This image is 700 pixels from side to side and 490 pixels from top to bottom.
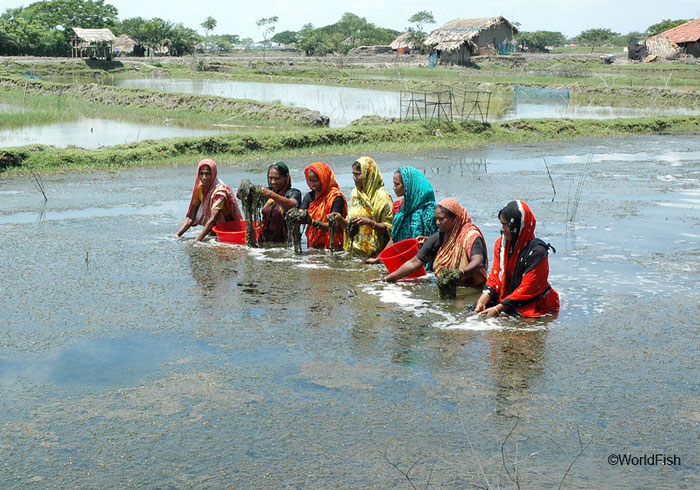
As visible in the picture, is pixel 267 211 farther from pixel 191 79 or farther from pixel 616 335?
pixel 191 79

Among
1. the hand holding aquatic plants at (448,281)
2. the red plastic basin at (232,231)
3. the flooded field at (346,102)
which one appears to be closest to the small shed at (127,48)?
the flooded field at (346,102)

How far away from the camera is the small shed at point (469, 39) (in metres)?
49.1

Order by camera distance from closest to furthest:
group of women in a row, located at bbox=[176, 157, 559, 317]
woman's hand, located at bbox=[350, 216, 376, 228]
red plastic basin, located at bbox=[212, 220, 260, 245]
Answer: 1. group of women in a row, located at bbox=[176, 157, 559, 317]
2. woman's hand, located at bbox=[350, 216, 376, 228]
3. red plastic basin, located at bbox=[212, 220, 260, 245]

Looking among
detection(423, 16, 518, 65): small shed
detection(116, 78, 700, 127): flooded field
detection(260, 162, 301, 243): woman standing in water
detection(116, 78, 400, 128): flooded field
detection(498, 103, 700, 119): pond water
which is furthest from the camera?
detection(423, 16, 518, 65): small shed

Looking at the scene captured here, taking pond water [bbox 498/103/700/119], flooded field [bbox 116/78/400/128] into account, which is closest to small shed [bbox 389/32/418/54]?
flooded field [bbox 116/78/400/128]

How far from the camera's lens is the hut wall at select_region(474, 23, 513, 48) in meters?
52.2

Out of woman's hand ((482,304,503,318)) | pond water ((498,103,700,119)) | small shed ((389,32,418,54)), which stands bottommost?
woman's hand ((482,304,503,318))

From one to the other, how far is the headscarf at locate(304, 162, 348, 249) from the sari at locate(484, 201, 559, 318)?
2.40 metres

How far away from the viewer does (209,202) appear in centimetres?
872

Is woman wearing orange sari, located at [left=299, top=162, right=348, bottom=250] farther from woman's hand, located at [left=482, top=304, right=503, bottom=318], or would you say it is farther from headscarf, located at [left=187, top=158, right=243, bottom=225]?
woman's hand, located at [left=482, top=304, right=503, bottom=318]

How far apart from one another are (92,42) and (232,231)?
162ft

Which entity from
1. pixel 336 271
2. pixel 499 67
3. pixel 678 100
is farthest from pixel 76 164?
pixel 499 67

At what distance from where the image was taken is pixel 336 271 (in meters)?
7.61

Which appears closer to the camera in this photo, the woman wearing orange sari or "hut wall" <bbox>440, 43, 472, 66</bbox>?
the woman wearing orange sari
